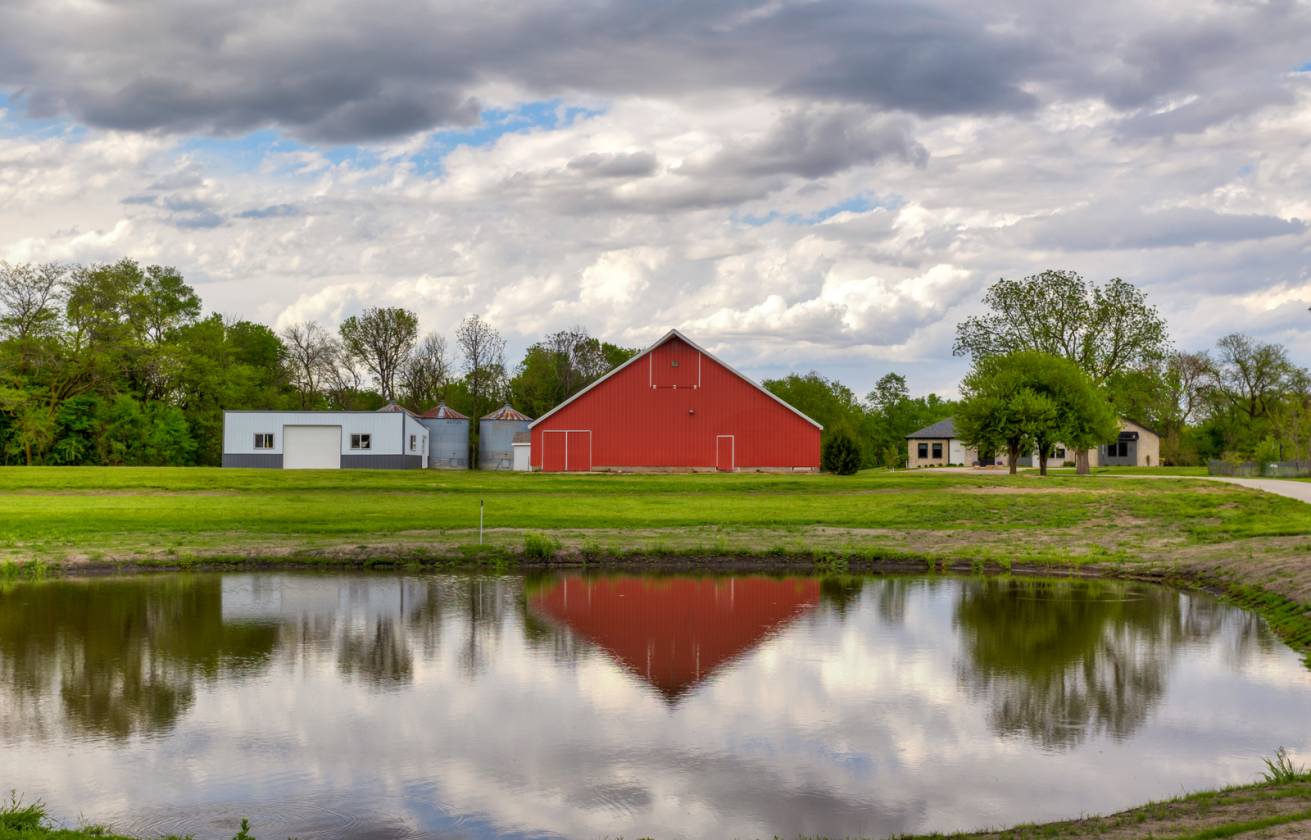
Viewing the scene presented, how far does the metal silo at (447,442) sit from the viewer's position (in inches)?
3278

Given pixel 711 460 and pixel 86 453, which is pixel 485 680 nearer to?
pixel 711 460

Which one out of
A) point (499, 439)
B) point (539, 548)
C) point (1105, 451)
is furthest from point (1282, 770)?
point (1105, 451)

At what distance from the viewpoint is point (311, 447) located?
71000 millimetres

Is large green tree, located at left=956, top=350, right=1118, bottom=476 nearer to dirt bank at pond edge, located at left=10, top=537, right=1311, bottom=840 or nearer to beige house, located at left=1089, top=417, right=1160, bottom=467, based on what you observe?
dirt bank at pond edge, located at left=10, top=537, right=1311, bottom=840

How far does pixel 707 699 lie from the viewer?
15.5 metres

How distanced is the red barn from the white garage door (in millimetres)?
14398

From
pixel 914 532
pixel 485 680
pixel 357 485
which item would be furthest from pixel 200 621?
pixel 357 485

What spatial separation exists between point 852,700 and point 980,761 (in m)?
2.94

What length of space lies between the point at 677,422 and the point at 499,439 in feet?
78.7

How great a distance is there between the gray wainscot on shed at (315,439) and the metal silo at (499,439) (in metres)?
10.8

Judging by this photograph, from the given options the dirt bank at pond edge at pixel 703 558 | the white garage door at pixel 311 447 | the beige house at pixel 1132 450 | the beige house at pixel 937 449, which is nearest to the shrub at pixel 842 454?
the dirt bank at pond edge at pixel 703 558

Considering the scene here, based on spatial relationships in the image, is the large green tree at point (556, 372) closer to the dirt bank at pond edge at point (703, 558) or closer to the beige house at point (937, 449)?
the beige house at point (937, 449)

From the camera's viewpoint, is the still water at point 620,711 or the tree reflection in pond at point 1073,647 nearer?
the still water at point 620,711

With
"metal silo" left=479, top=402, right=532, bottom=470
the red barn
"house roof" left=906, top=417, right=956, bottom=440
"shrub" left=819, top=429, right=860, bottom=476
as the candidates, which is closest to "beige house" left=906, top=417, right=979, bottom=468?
"house roof" left=906, top=417, right=956, bottom=440
